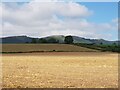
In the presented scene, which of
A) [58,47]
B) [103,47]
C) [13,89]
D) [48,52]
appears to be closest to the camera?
[13,89]

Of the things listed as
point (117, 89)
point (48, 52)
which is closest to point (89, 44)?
point (48, 52)

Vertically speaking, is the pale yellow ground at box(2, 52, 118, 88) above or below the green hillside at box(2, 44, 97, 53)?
below

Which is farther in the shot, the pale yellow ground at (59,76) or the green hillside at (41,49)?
the green hillside at (41,49)

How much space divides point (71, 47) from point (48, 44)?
6.88m

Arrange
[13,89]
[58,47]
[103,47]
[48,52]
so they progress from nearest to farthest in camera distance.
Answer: [13,89], [48,52], [58,47], [103,47]

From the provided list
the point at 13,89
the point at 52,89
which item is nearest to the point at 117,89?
the point at 52,89

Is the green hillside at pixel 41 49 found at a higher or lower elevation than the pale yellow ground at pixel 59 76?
higher

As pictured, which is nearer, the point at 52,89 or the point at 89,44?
the point at 52,89

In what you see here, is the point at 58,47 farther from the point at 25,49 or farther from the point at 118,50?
the point at 118,50

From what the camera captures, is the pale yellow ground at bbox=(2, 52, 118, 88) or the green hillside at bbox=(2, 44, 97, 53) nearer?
the pale yellow ground at bbox=(2, 52, 118, 88)

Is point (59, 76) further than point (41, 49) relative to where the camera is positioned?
No

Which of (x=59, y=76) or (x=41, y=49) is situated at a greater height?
(x=41, y=49)

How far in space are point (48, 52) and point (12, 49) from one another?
33.1ft

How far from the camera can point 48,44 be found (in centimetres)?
8662
